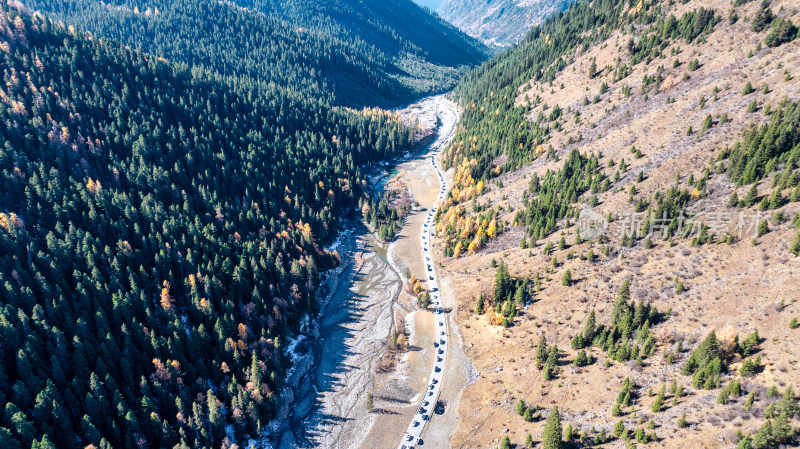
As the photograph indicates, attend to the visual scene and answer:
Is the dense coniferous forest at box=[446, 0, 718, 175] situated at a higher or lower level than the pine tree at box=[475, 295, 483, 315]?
higher

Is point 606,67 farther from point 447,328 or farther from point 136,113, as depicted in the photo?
point 136,113

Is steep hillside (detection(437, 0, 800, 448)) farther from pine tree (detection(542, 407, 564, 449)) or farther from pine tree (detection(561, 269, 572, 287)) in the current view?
pine tree (detection(542, 407, 564, 449))

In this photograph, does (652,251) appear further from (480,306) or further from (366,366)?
(366,366)

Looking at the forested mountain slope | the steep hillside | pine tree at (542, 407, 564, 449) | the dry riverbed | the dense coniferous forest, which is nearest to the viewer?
the steep hillside

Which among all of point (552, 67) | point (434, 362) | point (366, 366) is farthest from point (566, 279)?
point (552, 67)

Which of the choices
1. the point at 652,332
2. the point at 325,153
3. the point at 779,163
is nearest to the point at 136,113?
the point at 325,153

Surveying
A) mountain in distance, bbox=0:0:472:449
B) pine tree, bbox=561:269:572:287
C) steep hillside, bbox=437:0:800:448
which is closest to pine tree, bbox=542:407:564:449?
steep hillside, bbox=437:0:800:448

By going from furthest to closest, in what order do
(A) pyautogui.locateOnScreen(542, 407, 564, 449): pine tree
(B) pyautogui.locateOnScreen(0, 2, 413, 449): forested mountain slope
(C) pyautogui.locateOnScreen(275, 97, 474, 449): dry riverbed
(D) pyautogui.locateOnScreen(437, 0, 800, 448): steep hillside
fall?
(C) pyautogui.locateOnScreen(275, 97, 474, 449): dry riverbed → (B) pyautogui.locateOnScreen(0, 2, 413, 449): forested mountain slope → (A) pyautogui.locateOnScreen(542, 407, 564, 449): pine tree → (D) pyautogui.locateOnScreen(437, 0, 800, 448): steep hillside
